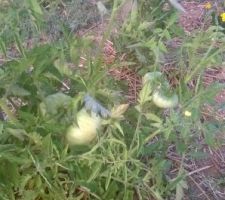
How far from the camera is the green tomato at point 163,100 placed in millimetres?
1812

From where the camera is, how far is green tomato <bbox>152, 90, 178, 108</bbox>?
1.81m

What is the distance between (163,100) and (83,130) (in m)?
0.29

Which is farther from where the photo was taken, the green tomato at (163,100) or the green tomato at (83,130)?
the green tomato at (163,100)

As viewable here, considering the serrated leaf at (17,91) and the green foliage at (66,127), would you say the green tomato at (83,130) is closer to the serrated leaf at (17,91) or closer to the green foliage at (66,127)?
the green foliage at (66,127)

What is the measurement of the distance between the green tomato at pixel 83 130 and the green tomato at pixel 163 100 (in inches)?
9.8

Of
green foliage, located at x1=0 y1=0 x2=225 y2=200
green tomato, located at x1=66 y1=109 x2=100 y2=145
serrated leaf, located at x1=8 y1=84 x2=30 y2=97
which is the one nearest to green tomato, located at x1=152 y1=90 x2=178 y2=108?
green foliage, located at x1=0 y1=0 x2=225 y2=200

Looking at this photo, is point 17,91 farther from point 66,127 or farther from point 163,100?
point 163,100

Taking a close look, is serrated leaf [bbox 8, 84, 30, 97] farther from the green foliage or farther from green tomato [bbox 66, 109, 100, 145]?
green tomato [bbox 66, 109, 100, 145]

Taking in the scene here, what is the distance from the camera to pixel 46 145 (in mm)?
1674

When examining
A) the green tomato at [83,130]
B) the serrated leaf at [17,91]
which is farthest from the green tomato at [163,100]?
the serrated leaf at [17,91]

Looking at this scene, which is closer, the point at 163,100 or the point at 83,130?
the point at 83,130

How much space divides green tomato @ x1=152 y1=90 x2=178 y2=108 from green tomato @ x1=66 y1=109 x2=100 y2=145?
249 mm

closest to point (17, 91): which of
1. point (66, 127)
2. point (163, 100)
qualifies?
point (66, 127)

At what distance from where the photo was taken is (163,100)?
1813 millimetres
